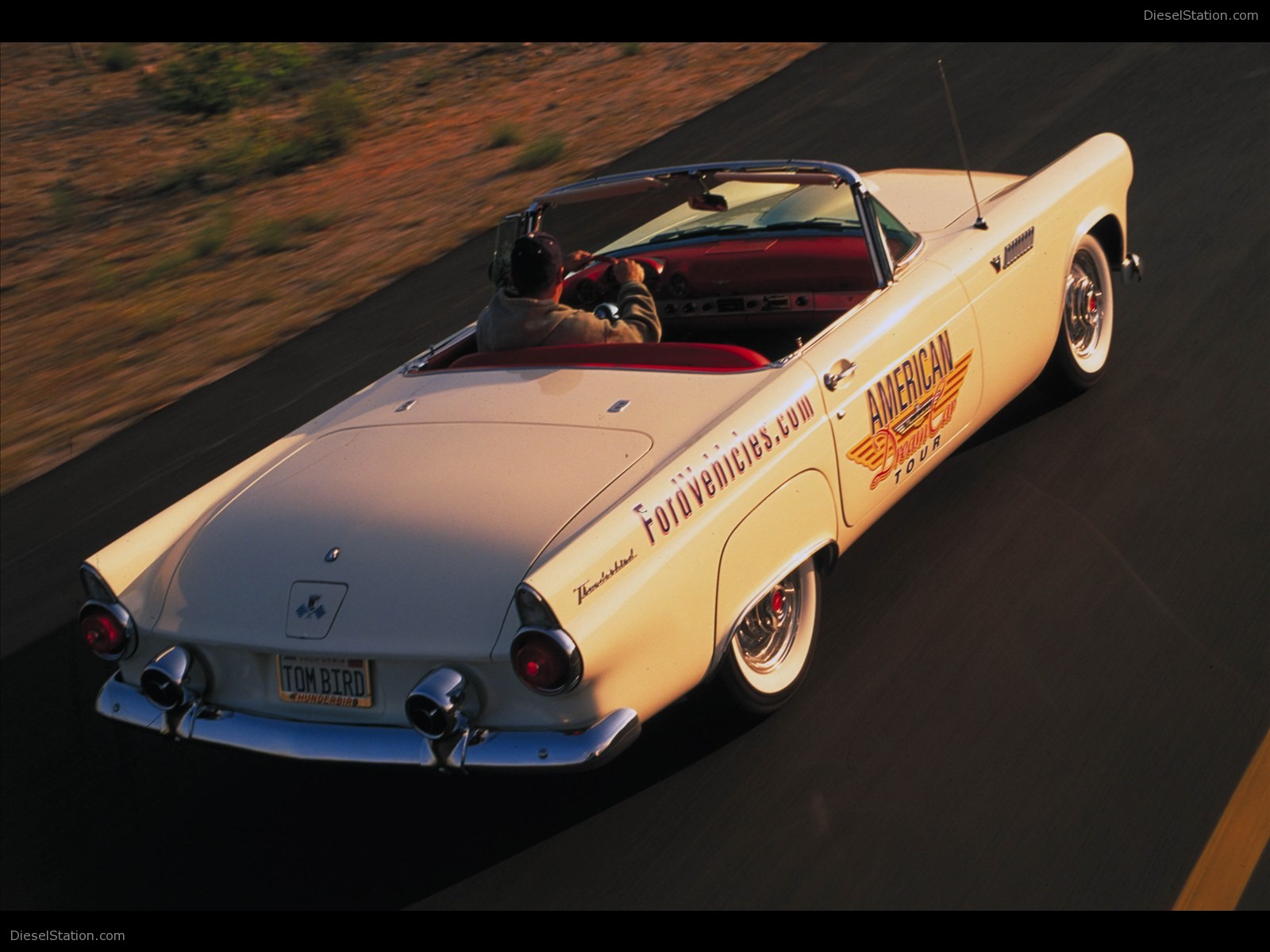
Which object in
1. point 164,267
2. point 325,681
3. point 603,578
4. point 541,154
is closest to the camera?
point 603,578

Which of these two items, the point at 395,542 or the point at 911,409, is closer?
the point at 395,542

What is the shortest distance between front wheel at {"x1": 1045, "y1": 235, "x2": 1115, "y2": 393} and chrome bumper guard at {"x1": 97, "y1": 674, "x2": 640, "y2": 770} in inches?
124

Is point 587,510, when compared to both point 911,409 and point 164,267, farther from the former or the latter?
point 164,267

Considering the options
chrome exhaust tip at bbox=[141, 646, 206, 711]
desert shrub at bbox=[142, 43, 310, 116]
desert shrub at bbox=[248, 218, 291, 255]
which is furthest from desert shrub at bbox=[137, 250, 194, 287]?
chrome exhaust tip at bbox=[141, 646, 206, 711]

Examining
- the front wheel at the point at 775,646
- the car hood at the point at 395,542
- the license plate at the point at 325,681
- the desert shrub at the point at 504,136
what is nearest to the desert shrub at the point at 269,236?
the desert shrub at the point at 504,136

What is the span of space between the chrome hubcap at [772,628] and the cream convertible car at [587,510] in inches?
0.4

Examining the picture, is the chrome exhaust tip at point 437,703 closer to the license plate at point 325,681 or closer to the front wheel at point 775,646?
the license plate at point 325,681

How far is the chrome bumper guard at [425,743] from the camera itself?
3580 millimetres

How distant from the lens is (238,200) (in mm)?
12641

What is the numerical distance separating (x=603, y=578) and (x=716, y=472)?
0.56m

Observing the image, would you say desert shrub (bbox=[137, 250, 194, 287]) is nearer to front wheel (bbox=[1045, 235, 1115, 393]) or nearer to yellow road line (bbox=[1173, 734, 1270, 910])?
front wheel (bbox=[1045, 235, 1115, 393])

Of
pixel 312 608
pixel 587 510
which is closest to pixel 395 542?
pixel 312 608
